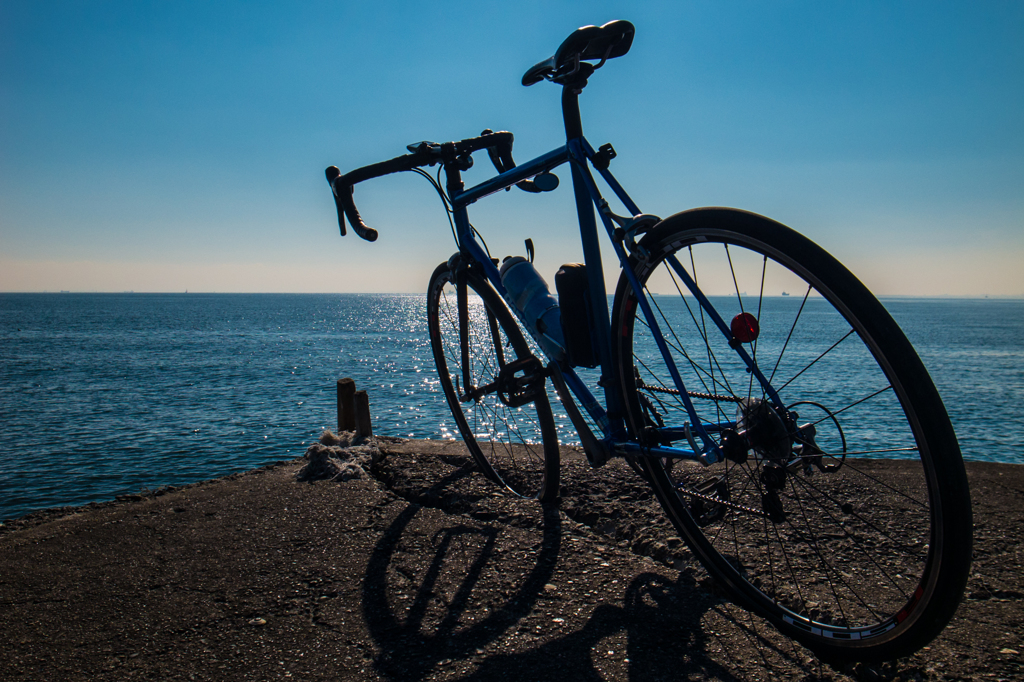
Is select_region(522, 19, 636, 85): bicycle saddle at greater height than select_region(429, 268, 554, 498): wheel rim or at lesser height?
greater

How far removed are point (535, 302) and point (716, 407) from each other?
1.04 metres

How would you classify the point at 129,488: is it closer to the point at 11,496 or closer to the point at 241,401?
the point at 11,496

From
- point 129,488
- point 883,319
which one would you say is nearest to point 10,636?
point 883,319

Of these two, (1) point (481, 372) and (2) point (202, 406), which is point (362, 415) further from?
(2) point (202, 406)

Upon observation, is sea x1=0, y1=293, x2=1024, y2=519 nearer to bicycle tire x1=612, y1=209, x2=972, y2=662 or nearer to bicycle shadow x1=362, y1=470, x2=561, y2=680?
bicycle shadow x1=362, y1=470, x2=561, y2=680

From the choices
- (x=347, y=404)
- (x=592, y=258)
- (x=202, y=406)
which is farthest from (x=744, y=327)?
(x=202, y=406)

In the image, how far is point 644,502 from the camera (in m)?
3.47

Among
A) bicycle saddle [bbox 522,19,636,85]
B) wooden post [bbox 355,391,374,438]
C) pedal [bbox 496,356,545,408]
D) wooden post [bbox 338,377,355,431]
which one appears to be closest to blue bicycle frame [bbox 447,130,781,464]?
pedal [bbox 496,356,545,408]

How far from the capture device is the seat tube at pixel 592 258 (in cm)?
256

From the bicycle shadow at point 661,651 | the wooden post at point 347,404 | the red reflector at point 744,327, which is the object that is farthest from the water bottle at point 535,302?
the wooden post at point 347,404

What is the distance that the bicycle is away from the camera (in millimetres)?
1582

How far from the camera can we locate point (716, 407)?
2625 millimetres

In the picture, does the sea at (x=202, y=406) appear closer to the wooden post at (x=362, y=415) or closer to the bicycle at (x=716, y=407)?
the wooden post at (x=362, y=415)

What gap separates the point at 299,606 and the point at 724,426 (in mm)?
1829
